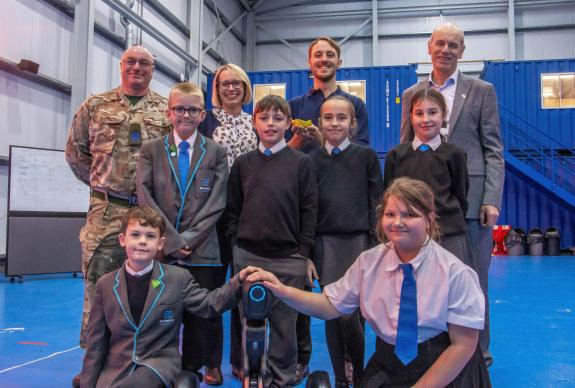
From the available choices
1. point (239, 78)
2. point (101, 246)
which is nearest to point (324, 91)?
point (239, 78)

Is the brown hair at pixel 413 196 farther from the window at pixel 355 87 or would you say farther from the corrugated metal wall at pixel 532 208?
the window at pixel 355 87

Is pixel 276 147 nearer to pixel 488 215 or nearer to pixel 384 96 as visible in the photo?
pixel 488 215

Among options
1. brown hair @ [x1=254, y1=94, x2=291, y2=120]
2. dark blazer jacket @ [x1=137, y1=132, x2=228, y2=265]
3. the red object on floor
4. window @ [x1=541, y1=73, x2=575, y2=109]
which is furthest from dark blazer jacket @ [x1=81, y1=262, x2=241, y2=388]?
window @ [x1=541, y1=73, x2=575, y2=109]

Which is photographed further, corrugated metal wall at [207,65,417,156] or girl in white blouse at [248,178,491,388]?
corrugated metal wall at [207,65,417,156]

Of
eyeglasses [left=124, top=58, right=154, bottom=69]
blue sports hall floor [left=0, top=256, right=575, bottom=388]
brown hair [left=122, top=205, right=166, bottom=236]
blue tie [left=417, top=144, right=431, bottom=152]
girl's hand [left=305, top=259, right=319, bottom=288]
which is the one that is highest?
eyeglasses [left=124, top=58, right=154, bottom=69]

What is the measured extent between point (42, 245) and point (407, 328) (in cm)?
679

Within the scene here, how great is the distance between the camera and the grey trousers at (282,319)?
245 centimetres

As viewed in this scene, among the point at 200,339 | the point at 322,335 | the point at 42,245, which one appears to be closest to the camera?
the point at 200,339

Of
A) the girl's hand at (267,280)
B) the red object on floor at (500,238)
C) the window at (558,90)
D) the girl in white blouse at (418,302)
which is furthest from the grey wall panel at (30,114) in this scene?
the window at (558,90)

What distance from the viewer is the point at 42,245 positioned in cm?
730

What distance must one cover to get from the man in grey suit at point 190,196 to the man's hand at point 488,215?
1.39 m

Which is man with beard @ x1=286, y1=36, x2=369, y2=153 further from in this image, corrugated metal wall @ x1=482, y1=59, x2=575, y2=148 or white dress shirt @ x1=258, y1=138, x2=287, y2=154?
corrugated metal wall @ x1=482, y1=59, x2=575, y2=148

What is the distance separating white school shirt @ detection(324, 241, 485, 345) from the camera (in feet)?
5.88

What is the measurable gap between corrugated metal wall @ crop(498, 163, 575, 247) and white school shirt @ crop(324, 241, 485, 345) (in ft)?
38.7
